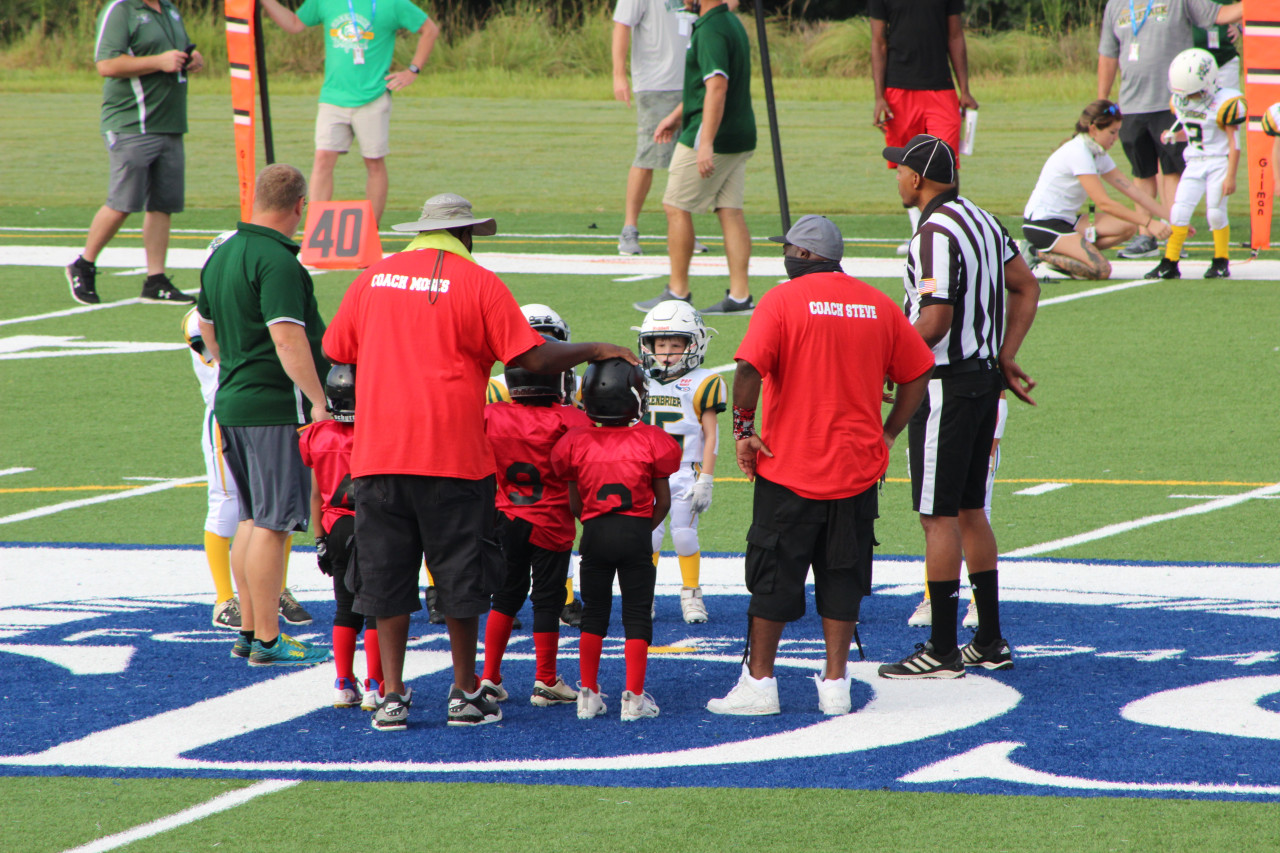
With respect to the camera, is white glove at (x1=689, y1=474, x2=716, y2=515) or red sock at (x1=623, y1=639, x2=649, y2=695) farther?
white glove at (x1=689, y1=474, x2=716, y2=515)

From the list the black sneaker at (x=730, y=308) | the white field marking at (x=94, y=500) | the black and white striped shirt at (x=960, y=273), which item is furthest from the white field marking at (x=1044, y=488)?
the white field marking at (x=94, y=500)

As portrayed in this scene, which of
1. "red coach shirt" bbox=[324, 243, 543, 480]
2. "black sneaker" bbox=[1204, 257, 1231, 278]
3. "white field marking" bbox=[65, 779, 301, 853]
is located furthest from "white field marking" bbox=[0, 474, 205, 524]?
"black sneaker" bbox=[1204, 257, 1231, 278]

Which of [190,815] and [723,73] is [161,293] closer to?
[723,73]

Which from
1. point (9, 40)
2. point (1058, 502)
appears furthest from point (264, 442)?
point (9, 40)

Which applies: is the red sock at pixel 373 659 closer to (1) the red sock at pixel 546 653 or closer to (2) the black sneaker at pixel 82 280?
(1) the red sock at pixel 546 653

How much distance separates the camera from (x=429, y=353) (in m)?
5.12

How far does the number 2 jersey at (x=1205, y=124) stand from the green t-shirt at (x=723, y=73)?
14.2 ft

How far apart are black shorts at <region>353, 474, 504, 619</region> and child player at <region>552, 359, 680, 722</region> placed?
328 mm

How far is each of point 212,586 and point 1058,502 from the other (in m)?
4.26

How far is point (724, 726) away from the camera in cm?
531

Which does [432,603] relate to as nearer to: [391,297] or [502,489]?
[502,489]

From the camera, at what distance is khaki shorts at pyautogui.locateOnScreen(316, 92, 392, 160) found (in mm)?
14164

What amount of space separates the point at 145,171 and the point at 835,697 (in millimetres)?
9134

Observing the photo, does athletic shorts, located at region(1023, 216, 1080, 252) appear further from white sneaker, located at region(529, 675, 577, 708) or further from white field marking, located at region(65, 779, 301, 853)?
→ white field marking, located at region(65, 779, 301, 853)
